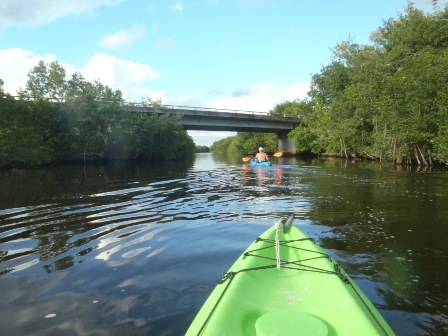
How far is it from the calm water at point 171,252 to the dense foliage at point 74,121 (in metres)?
24.4

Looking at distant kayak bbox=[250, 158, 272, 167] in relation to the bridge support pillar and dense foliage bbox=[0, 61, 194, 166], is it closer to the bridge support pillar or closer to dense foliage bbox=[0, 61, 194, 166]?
dense foliage bbox=[0, 61, 194, 166]

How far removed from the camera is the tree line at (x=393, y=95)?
24562 millimetres

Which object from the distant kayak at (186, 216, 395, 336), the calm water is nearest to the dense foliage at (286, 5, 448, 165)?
the calm water

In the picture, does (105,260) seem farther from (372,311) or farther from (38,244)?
(372,311)

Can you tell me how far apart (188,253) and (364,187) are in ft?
38.6

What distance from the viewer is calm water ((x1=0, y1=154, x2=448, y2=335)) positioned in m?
4.40

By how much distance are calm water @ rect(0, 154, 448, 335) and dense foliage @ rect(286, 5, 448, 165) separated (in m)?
13.5

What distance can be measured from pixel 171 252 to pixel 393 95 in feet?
86.2

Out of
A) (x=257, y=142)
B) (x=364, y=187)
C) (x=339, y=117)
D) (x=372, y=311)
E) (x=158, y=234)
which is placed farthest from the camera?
(x=257, y=142)

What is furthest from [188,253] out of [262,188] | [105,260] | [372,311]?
[262,188]

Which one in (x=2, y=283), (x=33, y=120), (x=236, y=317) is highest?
(x=33, y=120)

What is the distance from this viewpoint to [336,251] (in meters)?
6.82

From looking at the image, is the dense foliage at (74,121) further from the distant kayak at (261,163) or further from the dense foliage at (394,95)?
the dense foliage at (394,95)

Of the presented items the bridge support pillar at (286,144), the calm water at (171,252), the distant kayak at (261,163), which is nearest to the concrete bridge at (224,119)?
the bridge support pillar at (286,144)
